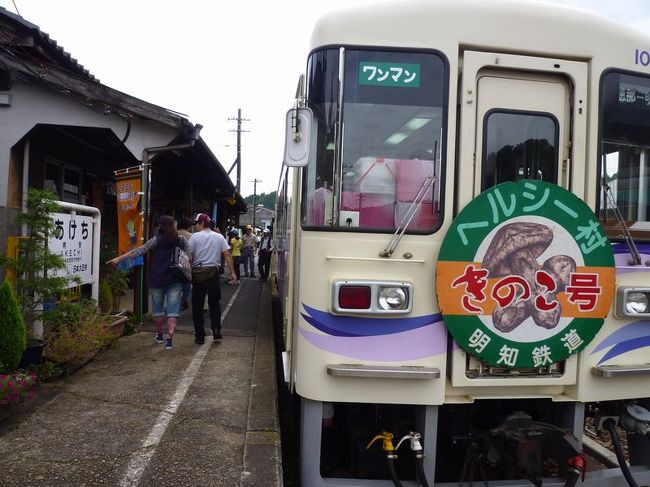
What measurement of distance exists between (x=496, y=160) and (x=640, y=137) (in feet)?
3.10

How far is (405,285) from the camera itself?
272 centimetres

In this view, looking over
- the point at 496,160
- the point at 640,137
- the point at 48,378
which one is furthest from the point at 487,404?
the point at 48,378

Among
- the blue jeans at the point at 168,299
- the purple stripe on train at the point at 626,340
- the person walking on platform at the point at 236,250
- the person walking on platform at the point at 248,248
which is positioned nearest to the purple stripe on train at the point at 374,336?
the purple stripe on train at the point at 626,340

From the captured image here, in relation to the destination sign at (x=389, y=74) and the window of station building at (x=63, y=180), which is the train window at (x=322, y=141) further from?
the window of station building at (x=63, y=180)

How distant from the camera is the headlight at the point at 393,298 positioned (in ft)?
8.91

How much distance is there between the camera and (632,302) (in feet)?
9.74

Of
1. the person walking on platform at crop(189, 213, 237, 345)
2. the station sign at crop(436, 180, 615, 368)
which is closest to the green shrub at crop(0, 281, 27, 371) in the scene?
the person walking on platform at crop(189, 213, 237, 345)

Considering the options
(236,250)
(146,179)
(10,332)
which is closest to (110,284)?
(146,179)

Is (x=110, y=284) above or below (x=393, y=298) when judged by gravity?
below

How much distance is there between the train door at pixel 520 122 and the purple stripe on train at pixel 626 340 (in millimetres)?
836

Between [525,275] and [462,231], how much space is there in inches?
16.9

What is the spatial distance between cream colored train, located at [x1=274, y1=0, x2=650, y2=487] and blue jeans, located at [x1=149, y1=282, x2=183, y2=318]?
3472mm

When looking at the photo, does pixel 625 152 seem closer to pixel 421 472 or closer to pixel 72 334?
pixel 421 472

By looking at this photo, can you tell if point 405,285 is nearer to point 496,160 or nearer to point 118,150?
point 496,160
